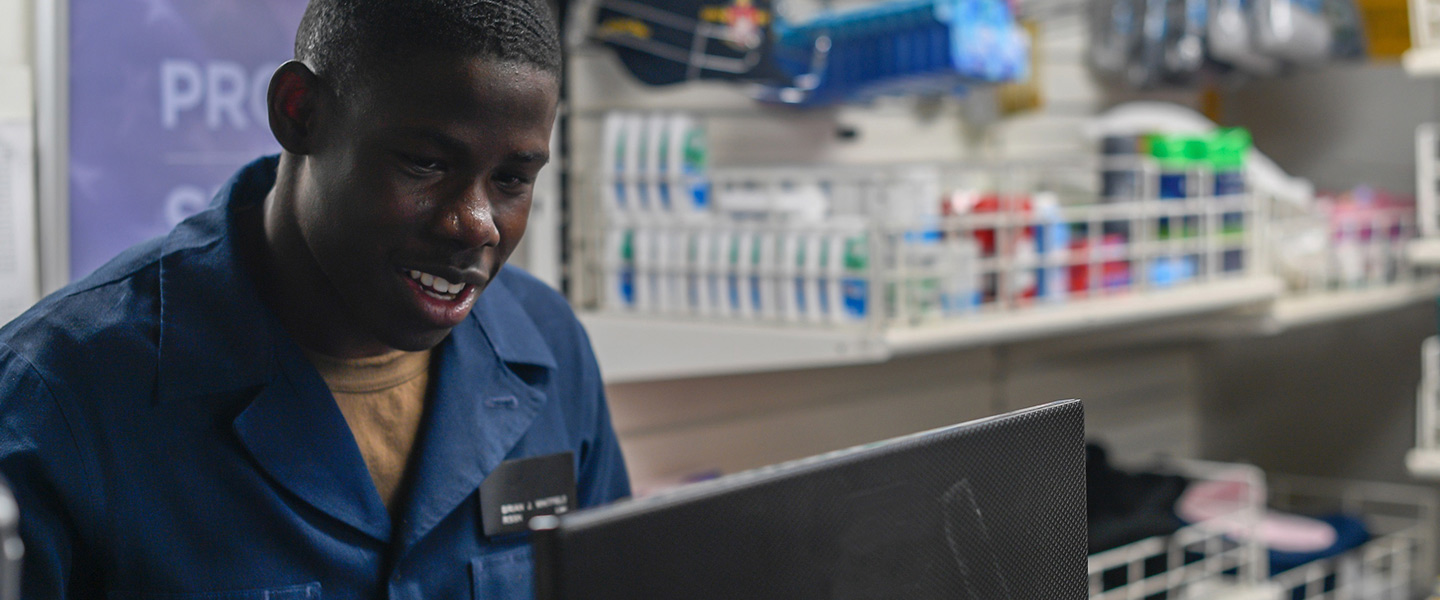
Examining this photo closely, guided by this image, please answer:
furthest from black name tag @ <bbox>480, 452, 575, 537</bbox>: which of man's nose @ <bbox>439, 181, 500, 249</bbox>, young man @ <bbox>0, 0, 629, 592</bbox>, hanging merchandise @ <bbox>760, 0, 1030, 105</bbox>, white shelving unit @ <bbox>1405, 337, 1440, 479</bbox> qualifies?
white shelving unit @ <bbox>1405, 337, 1440, 479</bbox>

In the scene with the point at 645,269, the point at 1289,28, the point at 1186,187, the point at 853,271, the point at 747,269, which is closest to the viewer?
the point at 853,271

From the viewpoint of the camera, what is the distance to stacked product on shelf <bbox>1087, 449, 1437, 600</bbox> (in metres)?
2.05

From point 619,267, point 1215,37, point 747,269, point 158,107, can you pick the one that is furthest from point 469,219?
point 1215,37

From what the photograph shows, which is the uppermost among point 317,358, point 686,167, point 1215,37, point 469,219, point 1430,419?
point 1215,37

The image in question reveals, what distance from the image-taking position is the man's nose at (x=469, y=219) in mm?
837

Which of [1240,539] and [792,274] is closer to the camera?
[792,274]

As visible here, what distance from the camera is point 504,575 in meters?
1.04

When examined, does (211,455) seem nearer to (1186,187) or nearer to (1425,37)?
(1186,187)

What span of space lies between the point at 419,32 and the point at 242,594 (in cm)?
42

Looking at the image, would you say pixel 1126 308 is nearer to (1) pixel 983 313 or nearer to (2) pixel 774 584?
(1) pixel 983 313

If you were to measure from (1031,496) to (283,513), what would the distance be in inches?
21.9

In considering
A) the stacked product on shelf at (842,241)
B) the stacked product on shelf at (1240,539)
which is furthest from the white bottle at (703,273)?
the stacked product on shelf at (1240,539)

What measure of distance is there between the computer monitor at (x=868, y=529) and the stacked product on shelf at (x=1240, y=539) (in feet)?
4.51

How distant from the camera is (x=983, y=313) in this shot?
166cm
